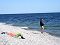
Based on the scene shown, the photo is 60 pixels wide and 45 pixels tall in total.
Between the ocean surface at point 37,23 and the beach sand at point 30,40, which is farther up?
the beach sand at point 30,40

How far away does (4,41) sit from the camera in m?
15.2

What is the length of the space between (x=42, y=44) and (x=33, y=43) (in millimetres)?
843

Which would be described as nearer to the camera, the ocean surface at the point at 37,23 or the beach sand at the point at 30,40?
the beach sand at the point at 30,40

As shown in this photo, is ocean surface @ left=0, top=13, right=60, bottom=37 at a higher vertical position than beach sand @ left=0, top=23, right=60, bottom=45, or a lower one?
lower

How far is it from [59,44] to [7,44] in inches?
262

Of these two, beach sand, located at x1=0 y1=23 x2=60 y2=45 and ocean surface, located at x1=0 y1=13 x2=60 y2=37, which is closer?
beach sand, located at x1=0 y1=23 x2=60 y2=45

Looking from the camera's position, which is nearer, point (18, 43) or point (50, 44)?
point (18, 43)

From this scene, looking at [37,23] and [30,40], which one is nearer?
[30,40]

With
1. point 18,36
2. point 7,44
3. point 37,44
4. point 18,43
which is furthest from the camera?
point 18,36

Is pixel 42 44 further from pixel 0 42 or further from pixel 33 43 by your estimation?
pixel 0 42

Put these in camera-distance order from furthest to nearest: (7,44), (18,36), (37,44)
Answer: (18,36) → (37,44) → (7,44)

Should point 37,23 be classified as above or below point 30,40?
below

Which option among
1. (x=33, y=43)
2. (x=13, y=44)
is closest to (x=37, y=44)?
(x=33, y=43)

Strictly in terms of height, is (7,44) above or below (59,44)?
above
